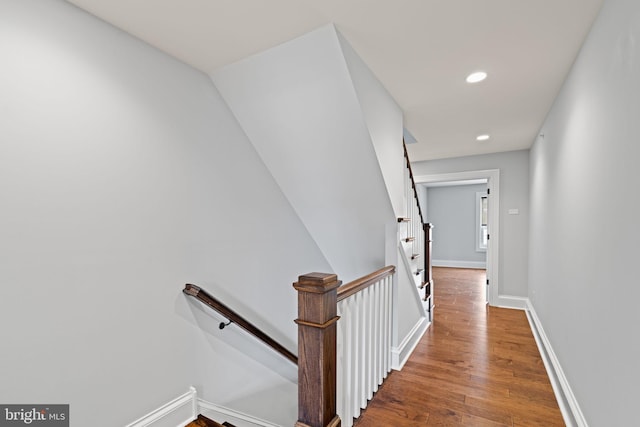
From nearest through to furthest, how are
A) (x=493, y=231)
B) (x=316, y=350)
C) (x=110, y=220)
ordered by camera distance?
(x=316, y=350) → (x=110, y=220) → (x=493, y=231)

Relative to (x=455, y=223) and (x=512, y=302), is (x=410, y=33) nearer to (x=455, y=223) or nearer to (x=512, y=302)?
(x=512, y=302)

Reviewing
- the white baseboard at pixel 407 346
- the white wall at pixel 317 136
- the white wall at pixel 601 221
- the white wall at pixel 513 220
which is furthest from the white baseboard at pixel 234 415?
the white wall at pixel 513 220

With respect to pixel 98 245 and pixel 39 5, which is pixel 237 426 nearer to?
pixel 98 245

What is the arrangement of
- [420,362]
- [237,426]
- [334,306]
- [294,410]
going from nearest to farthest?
[334,306] → [237,426] → [420,362] → [294,410]

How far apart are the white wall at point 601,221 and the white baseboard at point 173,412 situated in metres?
2.31

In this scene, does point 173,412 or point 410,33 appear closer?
point 410,33

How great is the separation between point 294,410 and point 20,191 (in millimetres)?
2887

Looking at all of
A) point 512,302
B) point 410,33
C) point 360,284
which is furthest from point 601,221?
point 512,302

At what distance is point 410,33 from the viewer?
171 centimetres

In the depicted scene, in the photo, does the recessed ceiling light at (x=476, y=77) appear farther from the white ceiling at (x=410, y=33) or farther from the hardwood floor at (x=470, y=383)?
the hardwood floor at (x=470, y=383)

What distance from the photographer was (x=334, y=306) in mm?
1309

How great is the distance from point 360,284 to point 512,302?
3721mm

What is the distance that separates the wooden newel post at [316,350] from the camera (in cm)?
123

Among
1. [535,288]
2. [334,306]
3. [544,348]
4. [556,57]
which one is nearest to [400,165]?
[556,57]
